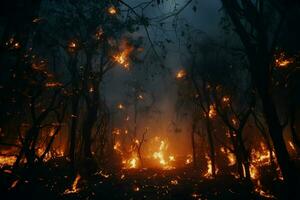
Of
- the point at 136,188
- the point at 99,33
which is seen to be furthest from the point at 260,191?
the point at 99,33

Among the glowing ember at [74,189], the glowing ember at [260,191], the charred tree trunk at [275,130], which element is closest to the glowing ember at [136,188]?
the glowing ember at [74,189]

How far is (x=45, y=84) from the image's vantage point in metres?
17.4

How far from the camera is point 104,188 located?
21.8 m

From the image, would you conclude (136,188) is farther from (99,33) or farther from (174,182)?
(99,33)

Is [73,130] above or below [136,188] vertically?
above

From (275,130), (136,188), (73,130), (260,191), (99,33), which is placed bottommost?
(260,191)

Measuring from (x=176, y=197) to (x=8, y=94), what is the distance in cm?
1168

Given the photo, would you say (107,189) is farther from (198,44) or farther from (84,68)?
(198,44)

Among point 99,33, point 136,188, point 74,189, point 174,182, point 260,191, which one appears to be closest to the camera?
point 74,189

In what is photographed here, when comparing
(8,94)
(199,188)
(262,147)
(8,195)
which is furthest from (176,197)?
(262,147)

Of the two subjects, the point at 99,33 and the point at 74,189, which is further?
the point at 99,33

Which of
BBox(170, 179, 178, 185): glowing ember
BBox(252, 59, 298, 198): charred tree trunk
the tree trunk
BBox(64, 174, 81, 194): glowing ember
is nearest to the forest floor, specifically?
BBox(64, 174, 81, 194): glowing ember

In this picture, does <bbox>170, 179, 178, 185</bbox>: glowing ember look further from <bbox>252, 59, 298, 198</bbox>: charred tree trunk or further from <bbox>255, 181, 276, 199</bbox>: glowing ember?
<bbox>252, 59, 298, 198</bbox>: charred tree trunk

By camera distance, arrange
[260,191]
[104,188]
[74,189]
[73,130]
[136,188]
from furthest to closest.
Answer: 1. [73,130]
2. [136,188]
3. [104,188]
4. [260,191]
5. [74,189]
